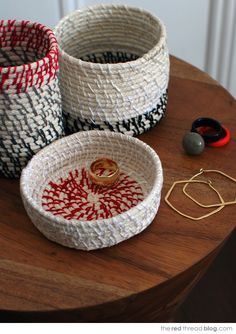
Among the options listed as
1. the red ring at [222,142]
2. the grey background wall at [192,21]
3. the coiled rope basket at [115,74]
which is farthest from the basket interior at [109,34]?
the grey background wall at [192,21]

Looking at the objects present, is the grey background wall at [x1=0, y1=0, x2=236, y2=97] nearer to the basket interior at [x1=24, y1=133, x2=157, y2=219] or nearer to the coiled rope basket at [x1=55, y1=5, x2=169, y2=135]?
Result: the coiled rope basket at [x1=55, y1=5, x2=169, y2=135]

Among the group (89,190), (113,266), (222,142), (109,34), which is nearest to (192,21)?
(109,34)

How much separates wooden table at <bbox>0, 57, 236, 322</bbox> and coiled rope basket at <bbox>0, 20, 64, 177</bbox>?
0.06 m

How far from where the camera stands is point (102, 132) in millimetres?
711

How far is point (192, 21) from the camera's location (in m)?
1.16

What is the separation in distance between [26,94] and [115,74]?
12 centimetres

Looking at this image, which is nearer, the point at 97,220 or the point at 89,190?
the point at 97,220

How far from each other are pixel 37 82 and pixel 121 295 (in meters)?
0.27

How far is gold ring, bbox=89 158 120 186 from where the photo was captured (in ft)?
2.28

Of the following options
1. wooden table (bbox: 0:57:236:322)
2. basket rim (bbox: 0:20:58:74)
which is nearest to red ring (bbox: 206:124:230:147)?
wooden table (bbox: 0:57:236:322)

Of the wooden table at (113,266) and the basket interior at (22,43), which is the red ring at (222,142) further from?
the basket interior at (22,43)

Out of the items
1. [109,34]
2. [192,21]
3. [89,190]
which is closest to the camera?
[89,190]

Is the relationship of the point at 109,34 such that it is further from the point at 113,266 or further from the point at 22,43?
the point at 113,266

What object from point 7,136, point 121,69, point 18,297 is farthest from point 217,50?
point 18,297
